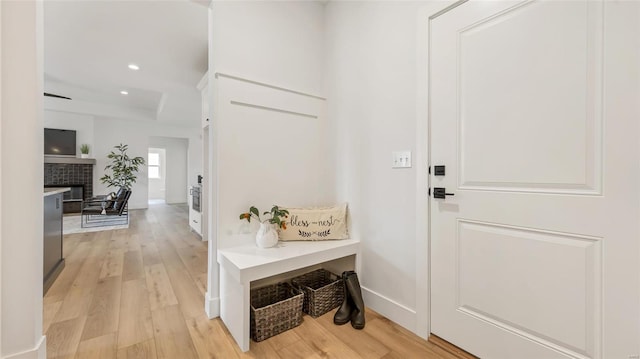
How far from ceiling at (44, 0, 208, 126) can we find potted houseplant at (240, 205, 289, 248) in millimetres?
1999

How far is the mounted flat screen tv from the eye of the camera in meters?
6.15

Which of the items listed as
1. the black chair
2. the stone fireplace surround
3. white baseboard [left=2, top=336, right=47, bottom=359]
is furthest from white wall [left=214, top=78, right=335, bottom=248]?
the stone fireplace surround

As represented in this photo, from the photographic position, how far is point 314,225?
2072 mm

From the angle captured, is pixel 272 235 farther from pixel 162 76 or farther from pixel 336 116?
pixel 162 76

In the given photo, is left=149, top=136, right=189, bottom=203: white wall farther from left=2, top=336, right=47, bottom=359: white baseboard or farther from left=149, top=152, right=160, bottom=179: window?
left=2, top=336, right=47, bottom=359: white baseboard

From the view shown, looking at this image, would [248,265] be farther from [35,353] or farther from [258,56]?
[258,56]

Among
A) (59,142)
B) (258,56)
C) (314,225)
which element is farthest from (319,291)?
(59,142)

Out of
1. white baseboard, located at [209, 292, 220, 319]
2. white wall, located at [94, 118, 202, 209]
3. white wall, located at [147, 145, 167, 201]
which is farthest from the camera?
white wall, located at [147, 145, 167, 201]

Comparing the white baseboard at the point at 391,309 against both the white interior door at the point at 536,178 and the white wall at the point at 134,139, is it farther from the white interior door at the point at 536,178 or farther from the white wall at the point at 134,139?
the white wall at the point at 134,139

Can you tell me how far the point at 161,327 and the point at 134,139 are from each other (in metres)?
7.28

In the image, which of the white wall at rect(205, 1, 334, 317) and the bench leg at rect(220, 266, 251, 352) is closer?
the bench leg at rect(220, 266, 251, 352)

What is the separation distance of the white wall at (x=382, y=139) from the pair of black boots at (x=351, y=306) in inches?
7.3

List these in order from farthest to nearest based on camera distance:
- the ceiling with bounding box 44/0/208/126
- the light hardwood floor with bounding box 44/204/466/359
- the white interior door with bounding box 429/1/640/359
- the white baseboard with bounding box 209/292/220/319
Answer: the ceiling with bounding box 44/0/208/126, the white baseboard with bounding box 209/292/220/319, the light hardwood floor with bounding box 44/204/466/359, the white interior door with bounding box 429/1/640/359

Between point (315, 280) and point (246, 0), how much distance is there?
2317mm
